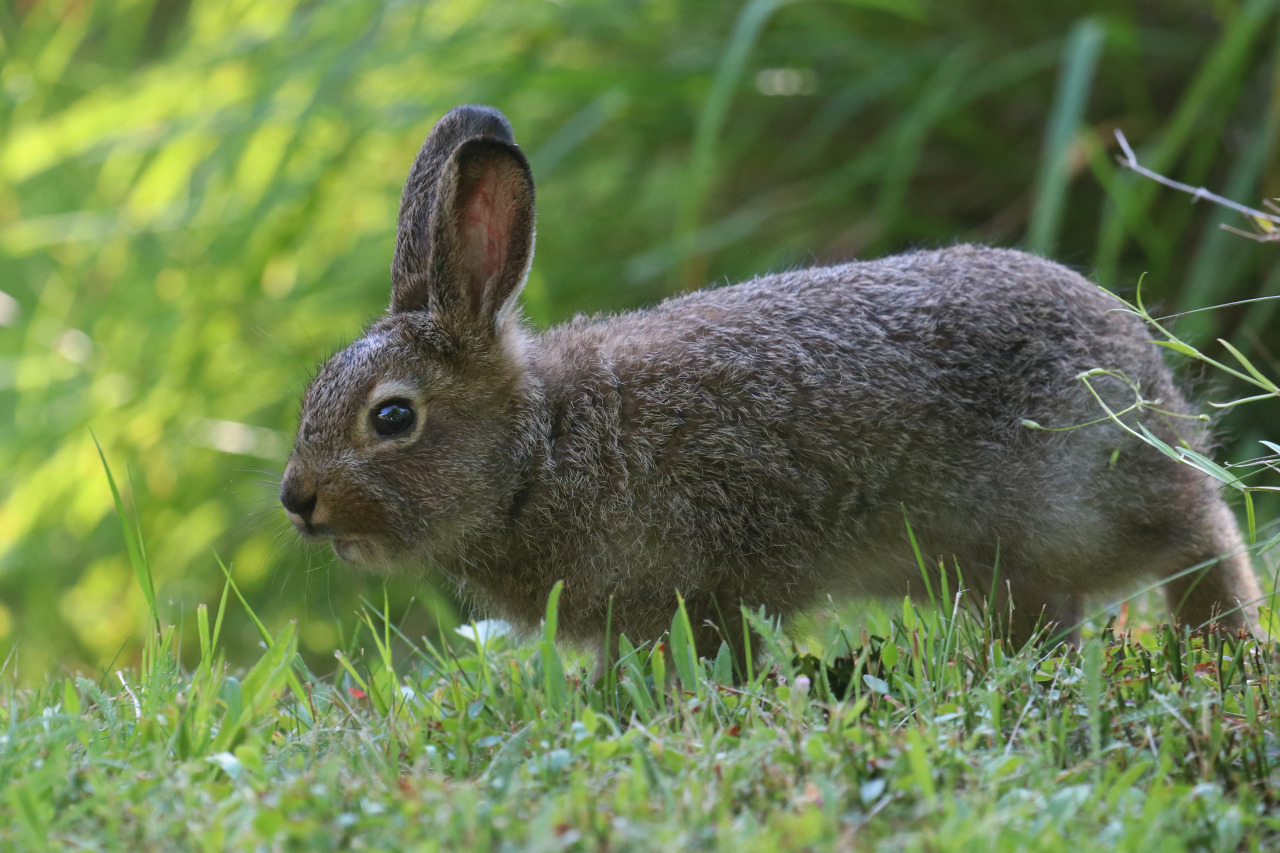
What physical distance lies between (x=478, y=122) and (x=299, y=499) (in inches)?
49.2

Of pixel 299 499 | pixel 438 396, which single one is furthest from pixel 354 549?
pixel 438 396

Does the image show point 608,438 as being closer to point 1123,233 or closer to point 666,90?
point 666,90

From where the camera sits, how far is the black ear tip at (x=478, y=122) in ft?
13.0

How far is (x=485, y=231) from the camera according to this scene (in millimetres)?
3869

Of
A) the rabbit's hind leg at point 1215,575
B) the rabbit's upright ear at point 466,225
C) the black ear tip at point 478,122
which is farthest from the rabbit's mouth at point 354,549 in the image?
the rabbit's hind leg at point 1215,575

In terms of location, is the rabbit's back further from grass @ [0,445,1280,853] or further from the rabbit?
A: grass @ [0,445,1280,853]

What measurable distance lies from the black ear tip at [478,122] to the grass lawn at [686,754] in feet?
Result: 5.30

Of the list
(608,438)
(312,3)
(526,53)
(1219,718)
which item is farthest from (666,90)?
(1219,718)

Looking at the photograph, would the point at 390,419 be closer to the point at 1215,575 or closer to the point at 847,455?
the point at 847,455

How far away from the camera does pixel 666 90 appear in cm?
610

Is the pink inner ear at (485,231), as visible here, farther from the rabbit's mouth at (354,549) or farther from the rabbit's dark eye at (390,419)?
the rabbit's mouth at (354,549)

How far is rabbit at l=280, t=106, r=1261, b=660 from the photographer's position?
3.63 metres

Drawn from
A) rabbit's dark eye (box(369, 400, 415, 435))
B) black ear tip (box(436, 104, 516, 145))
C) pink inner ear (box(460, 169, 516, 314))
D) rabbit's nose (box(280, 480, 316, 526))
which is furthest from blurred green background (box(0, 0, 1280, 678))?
rabbit's nose (box(280, 480, 316, 526))

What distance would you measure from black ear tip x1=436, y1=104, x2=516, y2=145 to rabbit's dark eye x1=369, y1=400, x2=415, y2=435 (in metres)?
0.84
